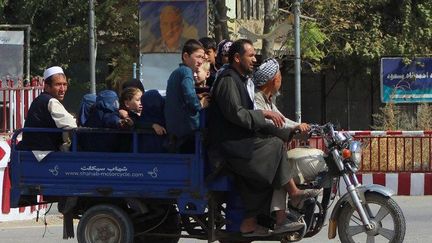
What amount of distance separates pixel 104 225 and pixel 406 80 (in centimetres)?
2076

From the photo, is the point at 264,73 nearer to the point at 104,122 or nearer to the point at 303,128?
the point at 303,128

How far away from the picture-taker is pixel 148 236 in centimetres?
823

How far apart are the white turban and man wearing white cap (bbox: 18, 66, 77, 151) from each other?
1.67 metres

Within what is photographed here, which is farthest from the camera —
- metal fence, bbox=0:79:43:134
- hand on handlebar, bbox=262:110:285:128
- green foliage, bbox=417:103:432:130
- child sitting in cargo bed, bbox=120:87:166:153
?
green foliage, bbox=417:103:432:130

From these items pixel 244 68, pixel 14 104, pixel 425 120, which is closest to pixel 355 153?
pixel 244 68

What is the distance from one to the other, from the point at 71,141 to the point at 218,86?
1481 mm

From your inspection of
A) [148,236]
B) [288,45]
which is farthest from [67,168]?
[288,45]

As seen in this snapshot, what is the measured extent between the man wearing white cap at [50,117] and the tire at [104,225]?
2.20 ft

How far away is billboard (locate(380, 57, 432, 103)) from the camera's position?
89.0ft

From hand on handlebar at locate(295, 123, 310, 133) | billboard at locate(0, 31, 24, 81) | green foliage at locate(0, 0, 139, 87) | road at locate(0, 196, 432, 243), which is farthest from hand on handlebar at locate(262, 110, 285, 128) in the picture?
green foliage at locate(0, 0, 139, 87)

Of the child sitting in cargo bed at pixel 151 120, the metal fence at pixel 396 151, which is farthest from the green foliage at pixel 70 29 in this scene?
the child sitting in cargo bed at pixel 151 120

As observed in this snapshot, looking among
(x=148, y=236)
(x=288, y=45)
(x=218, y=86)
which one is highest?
(x=288, y=45)

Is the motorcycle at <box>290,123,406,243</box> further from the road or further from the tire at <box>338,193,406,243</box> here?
the road

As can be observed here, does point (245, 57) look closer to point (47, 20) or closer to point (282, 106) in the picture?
point (47, 20)
